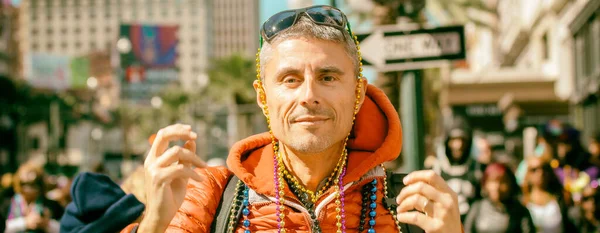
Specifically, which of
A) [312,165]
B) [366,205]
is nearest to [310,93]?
[312,165]

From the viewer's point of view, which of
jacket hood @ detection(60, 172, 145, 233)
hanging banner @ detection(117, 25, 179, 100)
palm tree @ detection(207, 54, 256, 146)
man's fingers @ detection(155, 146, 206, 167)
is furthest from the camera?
hanging banner @ detection(117, 25, 179, 100)

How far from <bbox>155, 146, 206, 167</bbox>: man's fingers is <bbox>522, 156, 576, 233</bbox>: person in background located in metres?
5.78

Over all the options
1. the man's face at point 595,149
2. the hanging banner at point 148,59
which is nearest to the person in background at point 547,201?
the man's face at point 595,149

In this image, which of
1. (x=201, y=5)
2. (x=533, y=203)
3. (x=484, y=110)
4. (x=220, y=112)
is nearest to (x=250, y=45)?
(x=201, y=5)

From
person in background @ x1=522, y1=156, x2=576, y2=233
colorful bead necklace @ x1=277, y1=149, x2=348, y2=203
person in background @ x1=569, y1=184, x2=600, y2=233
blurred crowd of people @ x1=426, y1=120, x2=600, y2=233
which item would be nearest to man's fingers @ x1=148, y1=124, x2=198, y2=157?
colorful bead necklace @ x1=277, y1=149, x2=348, y2=203

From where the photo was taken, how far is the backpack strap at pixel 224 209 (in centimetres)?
245

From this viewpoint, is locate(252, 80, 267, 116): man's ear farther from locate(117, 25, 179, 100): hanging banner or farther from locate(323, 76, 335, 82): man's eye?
locate(117, 25, 179, 100): hanging banner

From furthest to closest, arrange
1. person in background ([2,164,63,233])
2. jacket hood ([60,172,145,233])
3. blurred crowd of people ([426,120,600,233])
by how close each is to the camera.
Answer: person in background ([2,164,63,233])
blurred crowd of people ([426,120,600,233])
jacket hood ([60,172,145,233])

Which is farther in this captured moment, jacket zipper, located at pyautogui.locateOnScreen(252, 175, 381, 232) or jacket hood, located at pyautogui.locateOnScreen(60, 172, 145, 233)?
jacket hood, located at pyautogui.locateOnScreen(60, 172, 145, 233)

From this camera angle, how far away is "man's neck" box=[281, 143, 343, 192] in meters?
2.62

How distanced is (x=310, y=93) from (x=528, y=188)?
245 inches

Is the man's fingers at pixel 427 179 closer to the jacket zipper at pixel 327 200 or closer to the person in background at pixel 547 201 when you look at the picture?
the jacket zipper at pixel 327 200

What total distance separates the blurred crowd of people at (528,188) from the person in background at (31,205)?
4.11 meters

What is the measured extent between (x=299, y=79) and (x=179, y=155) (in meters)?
0.53
